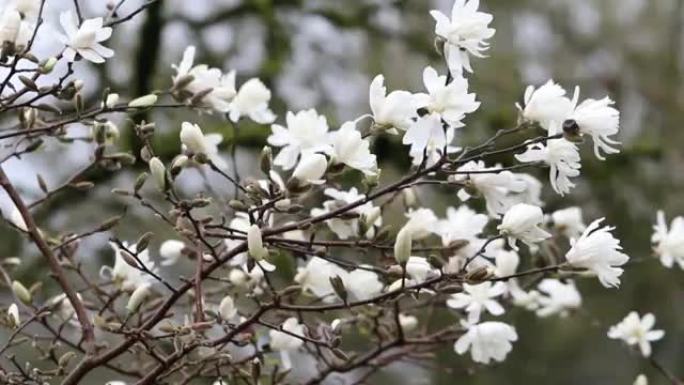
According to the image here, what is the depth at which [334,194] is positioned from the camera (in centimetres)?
96

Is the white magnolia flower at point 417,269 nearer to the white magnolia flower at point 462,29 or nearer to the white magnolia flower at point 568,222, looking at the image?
the white magnolia flower at point 462,29

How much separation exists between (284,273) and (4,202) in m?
0.82

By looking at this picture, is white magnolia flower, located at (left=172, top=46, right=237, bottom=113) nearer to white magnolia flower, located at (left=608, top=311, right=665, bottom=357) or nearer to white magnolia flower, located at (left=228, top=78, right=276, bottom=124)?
white magnolia flower, located at (left=228, top=78, right=276, bottom=124)

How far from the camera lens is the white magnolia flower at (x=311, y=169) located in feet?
2.74

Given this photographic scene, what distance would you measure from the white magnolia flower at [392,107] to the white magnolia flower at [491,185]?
0.24ft

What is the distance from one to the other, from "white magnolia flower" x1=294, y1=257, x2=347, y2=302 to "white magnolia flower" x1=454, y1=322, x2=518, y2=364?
14 centimetres

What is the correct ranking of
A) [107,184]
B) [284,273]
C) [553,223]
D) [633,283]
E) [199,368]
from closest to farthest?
[199,368]
[553,223]
[284,273]
[107,184]
[633,283]

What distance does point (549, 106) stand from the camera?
0.84 meters

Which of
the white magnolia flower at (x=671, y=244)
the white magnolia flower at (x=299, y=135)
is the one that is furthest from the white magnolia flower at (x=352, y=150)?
the white magnolia flower at (x=671, y=244)

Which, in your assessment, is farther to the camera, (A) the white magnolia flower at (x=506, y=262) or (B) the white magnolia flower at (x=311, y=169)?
(A) the white magnolia flower at (x=506, y=262)

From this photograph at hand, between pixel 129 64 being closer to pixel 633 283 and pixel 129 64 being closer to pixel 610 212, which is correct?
pixel 610 212

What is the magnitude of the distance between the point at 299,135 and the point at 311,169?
15 centimetres


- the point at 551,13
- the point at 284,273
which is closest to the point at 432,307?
the point at 284,273

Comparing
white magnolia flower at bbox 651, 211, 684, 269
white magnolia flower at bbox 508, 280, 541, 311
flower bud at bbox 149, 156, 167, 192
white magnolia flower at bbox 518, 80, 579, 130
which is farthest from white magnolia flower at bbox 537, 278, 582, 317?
flower bud at bbox 149, 156, 167, 192
